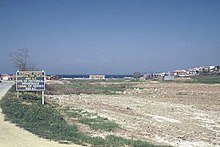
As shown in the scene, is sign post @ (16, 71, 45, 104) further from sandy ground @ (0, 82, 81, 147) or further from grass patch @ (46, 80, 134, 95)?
grass patch @ (46, 80, 134, 95)

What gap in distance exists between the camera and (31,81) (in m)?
26.4

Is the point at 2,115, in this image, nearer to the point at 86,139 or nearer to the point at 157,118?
the point at 86,139

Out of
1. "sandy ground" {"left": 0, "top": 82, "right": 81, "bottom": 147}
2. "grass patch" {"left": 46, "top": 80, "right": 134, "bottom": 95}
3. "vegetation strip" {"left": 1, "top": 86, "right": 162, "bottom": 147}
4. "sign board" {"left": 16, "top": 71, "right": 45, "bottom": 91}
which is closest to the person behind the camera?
"sandy ground" {"left": 0, "top": 82, "right": 81, "bottom": 147}

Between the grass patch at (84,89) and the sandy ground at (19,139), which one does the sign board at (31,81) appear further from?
the grass patch at (84,89)

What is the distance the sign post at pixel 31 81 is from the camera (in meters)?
26.4

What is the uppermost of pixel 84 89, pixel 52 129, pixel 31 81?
pixel 31 81

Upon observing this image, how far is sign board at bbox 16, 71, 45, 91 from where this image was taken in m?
26.4

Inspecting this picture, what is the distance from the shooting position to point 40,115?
19.2 meters

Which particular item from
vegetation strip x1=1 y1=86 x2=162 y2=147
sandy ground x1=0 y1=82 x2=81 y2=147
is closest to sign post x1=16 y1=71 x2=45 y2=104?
vegetation strip x1=1 y1=86 x2=162 y2=147

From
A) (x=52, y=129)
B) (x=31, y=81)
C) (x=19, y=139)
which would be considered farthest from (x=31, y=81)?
(x=19, y=139)

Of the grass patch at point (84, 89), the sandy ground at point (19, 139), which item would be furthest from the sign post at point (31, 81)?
the grass patch at point (84, 89)

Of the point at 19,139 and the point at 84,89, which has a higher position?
the point at 19,139

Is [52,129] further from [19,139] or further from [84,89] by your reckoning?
[84,89]

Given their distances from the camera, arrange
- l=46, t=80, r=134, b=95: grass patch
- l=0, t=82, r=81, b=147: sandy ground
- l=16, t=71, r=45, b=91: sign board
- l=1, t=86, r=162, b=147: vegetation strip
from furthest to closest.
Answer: l=46, t=80, r=134, b=95: grass patch
l=16, t=71, r=45, b=91: sign board
l=1, t=86, r=162, b=147: vegetation strip
l=0, t=82, r=81, b=147: sandy ground
